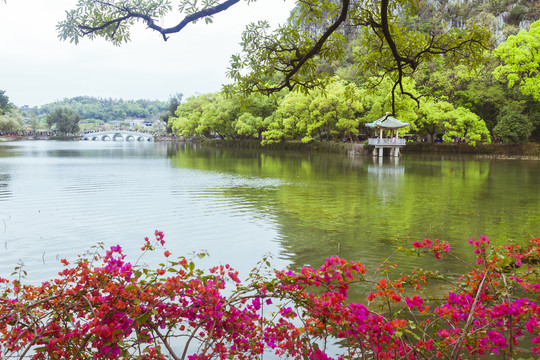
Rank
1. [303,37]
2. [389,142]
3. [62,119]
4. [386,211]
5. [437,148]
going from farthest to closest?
[62,119], [437,148], [389,142], [386,211], [303,37]

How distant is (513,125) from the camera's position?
35.3 m

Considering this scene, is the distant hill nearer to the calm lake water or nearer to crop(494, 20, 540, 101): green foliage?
crop(494, 20, 540, 101): green foliage

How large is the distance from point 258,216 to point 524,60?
33333mm

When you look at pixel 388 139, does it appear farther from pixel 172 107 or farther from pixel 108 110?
pixel 108 110

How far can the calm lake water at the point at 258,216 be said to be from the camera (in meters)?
8.11

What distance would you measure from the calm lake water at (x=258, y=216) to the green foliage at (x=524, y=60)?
19065 mm

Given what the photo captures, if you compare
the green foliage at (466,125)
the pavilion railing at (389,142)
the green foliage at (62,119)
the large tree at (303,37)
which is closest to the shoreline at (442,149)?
the green foliage at (466,125)

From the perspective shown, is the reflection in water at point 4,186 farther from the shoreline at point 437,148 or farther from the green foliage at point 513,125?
the green foliage at point 513,125

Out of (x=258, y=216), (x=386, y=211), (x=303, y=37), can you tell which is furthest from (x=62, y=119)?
(x=303, y=37)

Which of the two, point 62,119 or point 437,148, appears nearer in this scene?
point 437,148

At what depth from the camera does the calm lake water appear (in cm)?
811

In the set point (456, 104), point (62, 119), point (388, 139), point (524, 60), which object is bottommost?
point (388, 139)

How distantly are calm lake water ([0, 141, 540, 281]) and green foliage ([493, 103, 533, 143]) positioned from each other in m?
17.6

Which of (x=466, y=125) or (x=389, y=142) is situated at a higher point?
(x=466, y=125)
